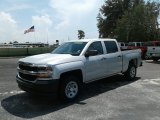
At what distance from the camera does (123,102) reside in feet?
28.8

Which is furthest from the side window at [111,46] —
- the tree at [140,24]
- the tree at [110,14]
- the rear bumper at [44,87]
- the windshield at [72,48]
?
the tree at [110,14]

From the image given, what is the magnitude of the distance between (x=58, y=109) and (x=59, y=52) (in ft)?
8.39

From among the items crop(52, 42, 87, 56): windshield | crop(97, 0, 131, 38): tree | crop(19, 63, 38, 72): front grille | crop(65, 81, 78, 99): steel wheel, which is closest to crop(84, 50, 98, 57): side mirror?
crop(52, 42, 87, 56): windshield

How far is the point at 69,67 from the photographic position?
866 cm

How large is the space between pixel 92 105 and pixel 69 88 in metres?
0.91

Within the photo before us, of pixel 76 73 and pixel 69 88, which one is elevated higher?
pixel 76 73

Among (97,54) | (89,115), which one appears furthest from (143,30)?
(89,115)

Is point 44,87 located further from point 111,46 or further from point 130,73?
point 130,73

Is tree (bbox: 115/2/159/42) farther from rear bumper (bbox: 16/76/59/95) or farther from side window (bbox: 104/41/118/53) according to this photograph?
rear bumper (bbox: 16/76/59/95)

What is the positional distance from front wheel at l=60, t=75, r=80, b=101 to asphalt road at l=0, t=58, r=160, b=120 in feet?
0.69

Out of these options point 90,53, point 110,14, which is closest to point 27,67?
point 90,53

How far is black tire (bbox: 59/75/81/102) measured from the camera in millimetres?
8561

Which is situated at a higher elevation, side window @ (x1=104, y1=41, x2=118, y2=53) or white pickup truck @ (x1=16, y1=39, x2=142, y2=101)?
side window @ (x1=104, y1=41, x2=118, y2=53)

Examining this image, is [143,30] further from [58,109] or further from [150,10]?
[58,109]
